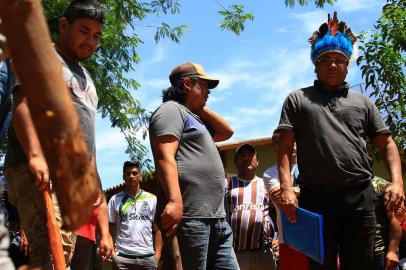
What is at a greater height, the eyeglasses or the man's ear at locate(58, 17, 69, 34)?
the eyeglasses

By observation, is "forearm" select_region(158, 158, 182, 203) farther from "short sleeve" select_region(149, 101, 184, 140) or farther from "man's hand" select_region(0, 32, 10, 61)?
"man's hand" select_region(0, 32, 10, 61)

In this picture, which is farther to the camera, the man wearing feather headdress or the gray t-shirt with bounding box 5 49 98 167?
the man wearing feather headdress

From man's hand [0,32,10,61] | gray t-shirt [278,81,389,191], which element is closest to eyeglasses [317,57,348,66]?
gray t-shirt [278,81,389,191]

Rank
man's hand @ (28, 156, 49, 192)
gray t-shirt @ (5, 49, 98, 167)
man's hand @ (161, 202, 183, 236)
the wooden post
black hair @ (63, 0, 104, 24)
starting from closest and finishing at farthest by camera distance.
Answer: the wooden post
man's hand @ (28, 156, 49, 192)
gray t-shirt @ (5, 49, 98, 167)
black hair @ (63, 0, 104, 24)
man's hand @ (161, 202, 183, 236)

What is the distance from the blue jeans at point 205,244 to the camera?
4426mm

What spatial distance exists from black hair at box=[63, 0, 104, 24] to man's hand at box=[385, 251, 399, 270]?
2770 mm

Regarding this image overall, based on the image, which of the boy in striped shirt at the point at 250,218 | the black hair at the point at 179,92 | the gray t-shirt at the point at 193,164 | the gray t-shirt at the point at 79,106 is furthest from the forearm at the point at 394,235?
the gray t-shirt at the point at 79,106

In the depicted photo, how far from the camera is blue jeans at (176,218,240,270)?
4426mm

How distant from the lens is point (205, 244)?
4473 millimetres

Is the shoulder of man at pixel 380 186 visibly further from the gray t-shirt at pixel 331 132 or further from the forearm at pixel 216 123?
the forearm at pixel 216 123

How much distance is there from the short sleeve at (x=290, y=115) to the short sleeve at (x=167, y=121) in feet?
2.31

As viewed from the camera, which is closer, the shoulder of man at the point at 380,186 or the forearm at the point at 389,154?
the forearm at the point at 389,154

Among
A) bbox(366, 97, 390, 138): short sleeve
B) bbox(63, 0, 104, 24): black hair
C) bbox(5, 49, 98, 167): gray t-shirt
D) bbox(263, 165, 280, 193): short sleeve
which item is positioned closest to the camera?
bbox(5, 49, 98, 167): gray t-shirt

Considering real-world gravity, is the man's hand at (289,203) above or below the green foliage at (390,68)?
below
